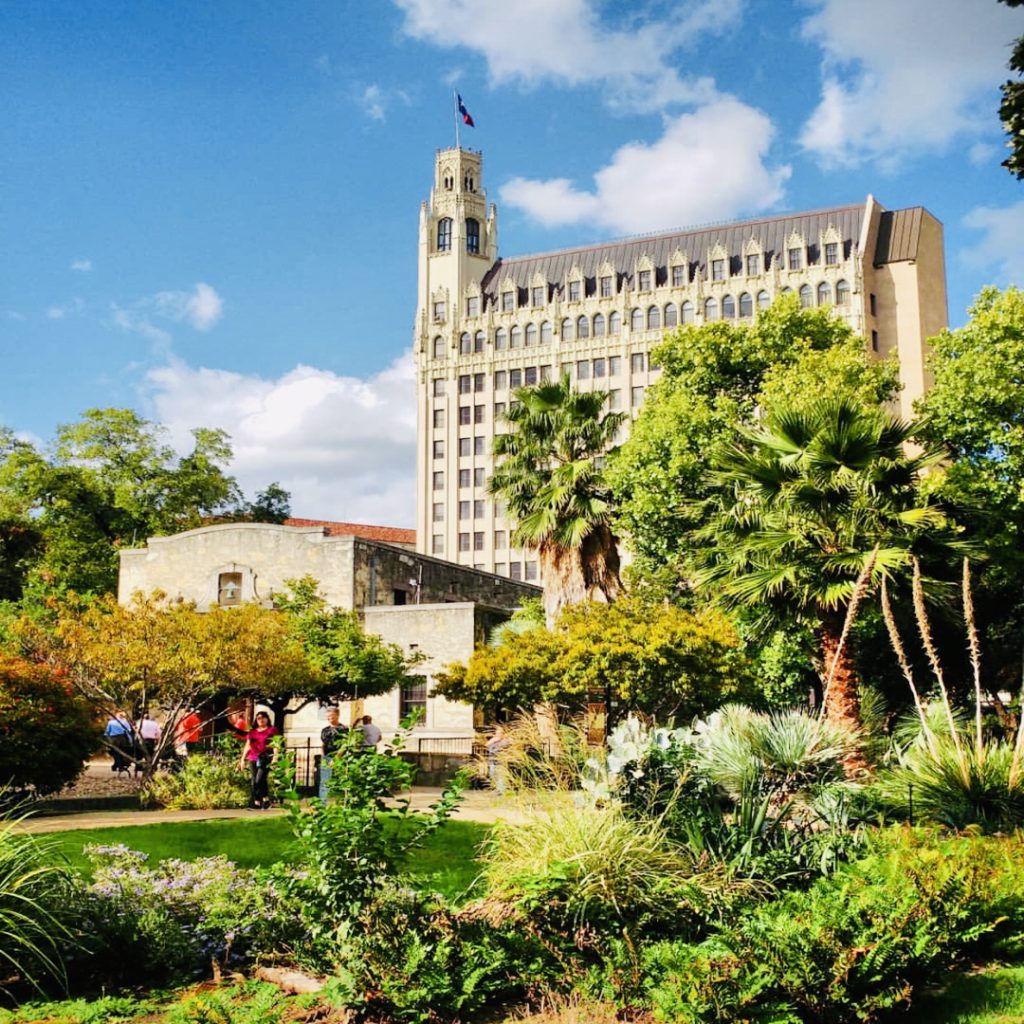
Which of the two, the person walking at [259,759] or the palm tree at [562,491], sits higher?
the palm tree at [562,491]

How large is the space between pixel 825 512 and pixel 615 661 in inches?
231

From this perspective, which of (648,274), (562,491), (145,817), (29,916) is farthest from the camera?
(648,274)

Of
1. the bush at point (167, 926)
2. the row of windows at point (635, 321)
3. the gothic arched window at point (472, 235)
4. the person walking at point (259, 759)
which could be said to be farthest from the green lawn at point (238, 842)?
the gothic arched window at point (472, 235)

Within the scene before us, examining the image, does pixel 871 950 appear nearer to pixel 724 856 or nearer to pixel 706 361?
pixel 724 856

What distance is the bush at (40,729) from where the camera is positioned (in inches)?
701

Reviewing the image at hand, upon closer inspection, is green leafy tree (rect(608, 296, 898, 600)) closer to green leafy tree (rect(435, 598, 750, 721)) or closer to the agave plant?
green leafy tree (rect(435, 598, 750, 721))

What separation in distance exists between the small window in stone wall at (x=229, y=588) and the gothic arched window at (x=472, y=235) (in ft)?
204

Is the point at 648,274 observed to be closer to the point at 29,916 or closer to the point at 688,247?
the point at 688,247

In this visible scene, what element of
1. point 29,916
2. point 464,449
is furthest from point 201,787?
point 464,449

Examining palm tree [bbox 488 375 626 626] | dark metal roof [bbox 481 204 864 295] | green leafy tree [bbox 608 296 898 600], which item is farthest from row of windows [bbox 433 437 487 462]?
palm tree [bbox 488 375 626 626]

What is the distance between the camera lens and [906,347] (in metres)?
77.3

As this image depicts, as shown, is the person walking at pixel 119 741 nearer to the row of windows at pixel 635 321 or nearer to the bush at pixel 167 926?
the bush at pixel 167 926

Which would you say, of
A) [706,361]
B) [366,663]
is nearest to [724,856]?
[366,663]

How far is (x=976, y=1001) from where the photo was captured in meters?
7.07
